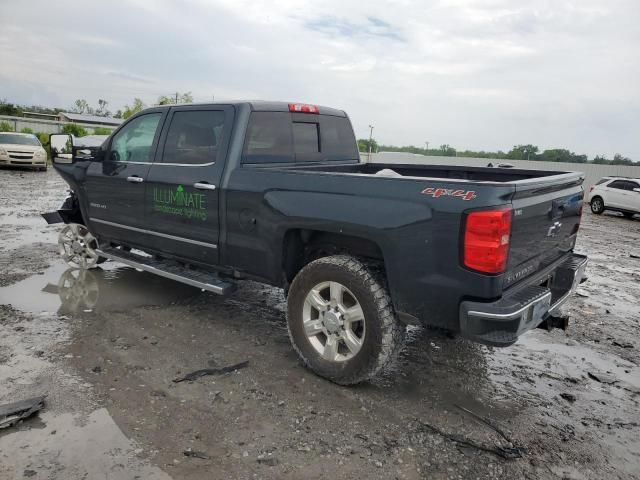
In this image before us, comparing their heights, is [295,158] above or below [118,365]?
above

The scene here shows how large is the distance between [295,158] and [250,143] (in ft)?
1.90

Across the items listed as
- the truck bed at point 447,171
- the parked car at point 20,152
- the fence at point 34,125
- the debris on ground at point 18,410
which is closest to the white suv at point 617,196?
the truck bed at point 447,171

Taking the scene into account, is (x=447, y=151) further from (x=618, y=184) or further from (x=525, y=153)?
(x=618, y=184)

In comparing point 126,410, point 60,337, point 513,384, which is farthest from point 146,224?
point 513,384

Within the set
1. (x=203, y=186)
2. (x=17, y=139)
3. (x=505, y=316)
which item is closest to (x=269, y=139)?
(x=203, y=186)

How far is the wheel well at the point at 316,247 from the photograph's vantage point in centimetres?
364

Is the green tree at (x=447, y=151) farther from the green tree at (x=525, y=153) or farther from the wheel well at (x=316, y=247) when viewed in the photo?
the wheel well at (x=316, y=247)

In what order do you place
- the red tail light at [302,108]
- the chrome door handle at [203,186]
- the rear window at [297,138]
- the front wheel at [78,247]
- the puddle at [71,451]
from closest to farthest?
the puddle at [71,451] < the chrome door handle at [203,186] < the rear window at [297,138] < the red tail light at [302,108] < the front wheel at [78,247]

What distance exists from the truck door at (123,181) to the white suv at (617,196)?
731 inches

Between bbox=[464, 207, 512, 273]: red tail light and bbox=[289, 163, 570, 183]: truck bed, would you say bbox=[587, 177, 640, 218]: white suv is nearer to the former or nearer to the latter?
bbox=[289, 163, 570, 183]: truck bed

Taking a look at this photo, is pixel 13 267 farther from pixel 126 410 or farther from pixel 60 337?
pixel 126 410

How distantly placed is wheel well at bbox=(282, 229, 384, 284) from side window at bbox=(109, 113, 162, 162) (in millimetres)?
2032

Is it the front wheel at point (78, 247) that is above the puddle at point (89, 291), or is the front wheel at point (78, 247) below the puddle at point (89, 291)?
above

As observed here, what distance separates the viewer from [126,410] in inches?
128
